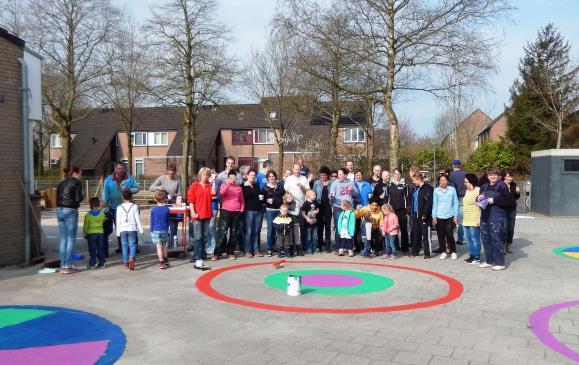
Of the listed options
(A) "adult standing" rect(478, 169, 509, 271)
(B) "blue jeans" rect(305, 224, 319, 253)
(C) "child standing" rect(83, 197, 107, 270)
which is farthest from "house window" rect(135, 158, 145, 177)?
(A) "adult standing" rect(478, 169, 509, 271)

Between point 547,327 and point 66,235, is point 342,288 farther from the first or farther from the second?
point 66,235

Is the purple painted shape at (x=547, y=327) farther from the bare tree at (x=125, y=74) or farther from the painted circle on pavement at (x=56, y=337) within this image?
the bare tree at (x=125, y=74)

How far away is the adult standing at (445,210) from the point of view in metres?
11.0

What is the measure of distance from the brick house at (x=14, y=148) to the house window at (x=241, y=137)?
Answer: 140 ft

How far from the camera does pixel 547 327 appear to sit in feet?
21.0

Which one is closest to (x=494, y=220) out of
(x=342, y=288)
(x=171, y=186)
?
(x=342, y=288)

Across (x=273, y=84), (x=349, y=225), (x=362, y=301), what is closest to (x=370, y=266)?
(x=349, y=225)

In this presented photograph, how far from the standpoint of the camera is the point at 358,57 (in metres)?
17.2

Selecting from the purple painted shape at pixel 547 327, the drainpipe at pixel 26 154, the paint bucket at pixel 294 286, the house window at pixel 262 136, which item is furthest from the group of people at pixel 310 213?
the house window at pixel 262 136

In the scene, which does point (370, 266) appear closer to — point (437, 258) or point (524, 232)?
point (437, 258)

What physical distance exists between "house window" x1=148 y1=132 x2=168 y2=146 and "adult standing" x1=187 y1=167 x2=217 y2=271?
150 feet

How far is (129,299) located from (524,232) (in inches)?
479

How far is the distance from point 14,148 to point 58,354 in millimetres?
5839

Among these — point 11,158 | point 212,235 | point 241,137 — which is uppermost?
point 241,137
